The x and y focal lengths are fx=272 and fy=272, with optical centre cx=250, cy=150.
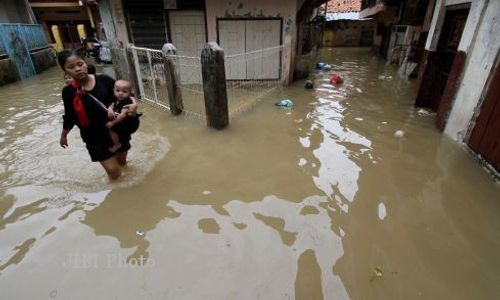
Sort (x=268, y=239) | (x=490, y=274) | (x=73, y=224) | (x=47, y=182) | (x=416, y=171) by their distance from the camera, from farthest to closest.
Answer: (x=416, y=171) → (x=47, y=182) → (x=73, y=224) → (x=268, y=239) → (x=490, y=274)

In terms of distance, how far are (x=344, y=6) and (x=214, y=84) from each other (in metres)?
31.5

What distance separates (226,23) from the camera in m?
8.84

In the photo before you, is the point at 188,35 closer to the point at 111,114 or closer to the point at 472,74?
the point at 111,114

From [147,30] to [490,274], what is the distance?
9.93 metres

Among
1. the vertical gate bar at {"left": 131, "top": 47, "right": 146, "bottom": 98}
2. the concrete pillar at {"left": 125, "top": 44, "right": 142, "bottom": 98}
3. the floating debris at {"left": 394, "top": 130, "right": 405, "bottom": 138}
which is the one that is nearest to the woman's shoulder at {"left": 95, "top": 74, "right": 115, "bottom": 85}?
the vertical gate bar at {"left": 131, "top": 47, "right": 146, "bottom": 98}

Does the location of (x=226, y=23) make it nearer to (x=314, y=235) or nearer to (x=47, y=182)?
(x=47, y=182)

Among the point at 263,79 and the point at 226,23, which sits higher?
the point at 226,23

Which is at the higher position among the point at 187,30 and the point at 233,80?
the point at 187,30

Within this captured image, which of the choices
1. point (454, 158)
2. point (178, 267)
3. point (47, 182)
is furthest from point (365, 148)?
point (47, 182)

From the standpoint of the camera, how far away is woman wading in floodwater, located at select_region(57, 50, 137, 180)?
268 cm

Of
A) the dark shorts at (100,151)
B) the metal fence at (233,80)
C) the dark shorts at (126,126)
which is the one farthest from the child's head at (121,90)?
the metal fence at (233,80)

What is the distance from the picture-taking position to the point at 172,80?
5.96 meters

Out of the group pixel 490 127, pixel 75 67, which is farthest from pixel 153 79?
pixel 490 127

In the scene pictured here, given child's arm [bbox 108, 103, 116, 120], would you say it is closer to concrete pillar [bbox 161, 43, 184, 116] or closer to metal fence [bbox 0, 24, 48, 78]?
concrete pillar [bbox 161, 43, 184, 116]
